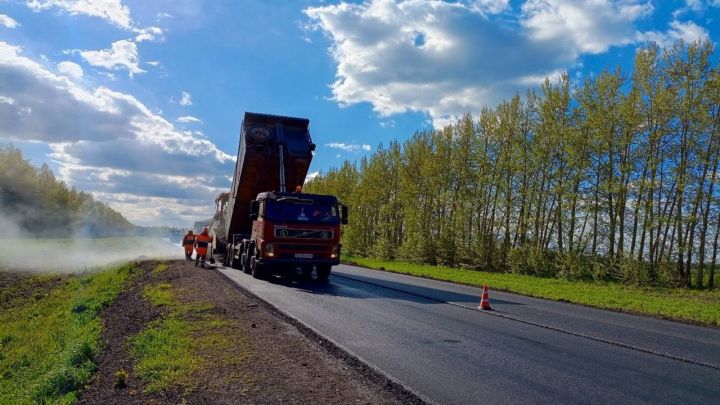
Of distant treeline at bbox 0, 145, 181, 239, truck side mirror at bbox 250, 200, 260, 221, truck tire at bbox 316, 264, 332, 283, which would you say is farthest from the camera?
distant treeline at bbox 0, 145, 181, 239

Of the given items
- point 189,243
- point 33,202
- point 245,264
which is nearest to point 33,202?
point 33,202

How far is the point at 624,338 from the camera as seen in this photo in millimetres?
8680

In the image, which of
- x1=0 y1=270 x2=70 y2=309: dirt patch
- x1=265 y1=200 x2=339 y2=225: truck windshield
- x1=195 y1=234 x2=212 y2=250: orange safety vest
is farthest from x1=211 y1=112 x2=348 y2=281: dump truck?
x1=0 y1=270 x2=70 y2=309: dirt patch

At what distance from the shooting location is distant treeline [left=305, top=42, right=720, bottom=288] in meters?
21.5

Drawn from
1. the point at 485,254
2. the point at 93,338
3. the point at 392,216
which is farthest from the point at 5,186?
the point at 93,338

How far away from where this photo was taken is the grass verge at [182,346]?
5.66 metres

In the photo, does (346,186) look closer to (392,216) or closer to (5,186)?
(392,216)

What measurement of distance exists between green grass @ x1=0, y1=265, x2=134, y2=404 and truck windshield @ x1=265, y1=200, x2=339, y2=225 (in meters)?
5.13

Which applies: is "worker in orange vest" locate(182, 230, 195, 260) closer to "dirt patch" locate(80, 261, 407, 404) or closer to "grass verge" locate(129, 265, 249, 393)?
"grass verge" locate(129, 265, 249, 393)

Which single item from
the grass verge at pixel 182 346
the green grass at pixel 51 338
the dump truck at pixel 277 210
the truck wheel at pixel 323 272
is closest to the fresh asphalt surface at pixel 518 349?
the grass verge at pixel 182 346

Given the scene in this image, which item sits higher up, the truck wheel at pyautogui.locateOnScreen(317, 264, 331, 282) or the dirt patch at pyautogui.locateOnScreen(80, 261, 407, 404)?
the truck wheel at pyautogui.locateOnScreen(317, 264, 331, 282)

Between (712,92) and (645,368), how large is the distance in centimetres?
1932

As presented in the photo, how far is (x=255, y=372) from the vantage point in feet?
19.0

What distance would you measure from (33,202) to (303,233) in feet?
199
